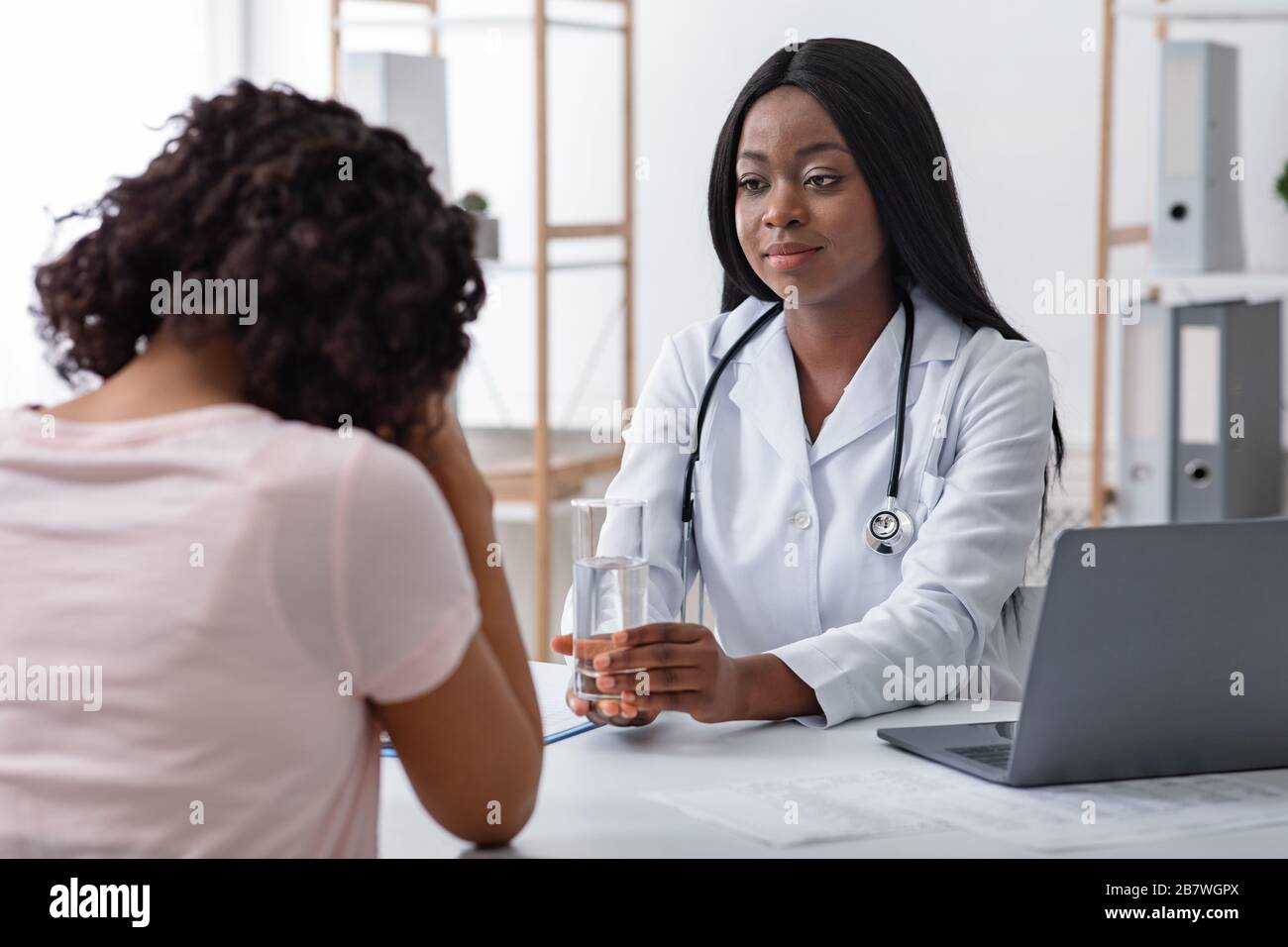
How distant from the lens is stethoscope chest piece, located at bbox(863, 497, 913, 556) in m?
1.71

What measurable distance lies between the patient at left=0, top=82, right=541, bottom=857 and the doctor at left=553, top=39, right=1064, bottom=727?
30.3 inches

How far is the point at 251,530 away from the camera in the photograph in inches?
33.2

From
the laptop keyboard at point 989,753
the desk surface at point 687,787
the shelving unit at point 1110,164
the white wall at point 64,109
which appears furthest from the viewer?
the white wall at point 64,109

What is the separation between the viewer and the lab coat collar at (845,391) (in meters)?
1.81

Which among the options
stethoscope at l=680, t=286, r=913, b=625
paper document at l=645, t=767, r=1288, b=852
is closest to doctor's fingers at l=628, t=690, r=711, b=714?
paper document at l=645, t=767, r=1288, b=852

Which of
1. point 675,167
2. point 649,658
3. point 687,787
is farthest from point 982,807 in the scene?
point 675,167

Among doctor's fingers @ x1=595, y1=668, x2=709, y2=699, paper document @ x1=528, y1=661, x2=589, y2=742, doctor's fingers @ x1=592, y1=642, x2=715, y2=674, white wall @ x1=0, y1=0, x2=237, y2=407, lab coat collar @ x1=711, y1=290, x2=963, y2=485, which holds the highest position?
white wall @ x1=0, y1=0, x2=237, y2=407

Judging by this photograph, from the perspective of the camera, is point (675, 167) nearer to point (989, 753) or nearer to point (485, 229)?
point (485, 229)

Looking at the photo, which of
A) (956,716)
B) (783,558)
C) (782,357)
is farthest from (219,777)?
(782,357)

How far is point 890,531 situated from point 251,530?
1.00 metres

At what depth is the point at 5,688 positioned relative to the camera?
3.01 feet

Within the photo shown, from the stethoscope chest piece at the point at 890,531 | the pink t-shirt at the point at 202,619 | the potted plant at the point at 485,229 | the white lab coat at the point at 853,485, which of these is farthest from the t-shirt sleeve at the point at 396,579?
the potted plant at the point at 485,229

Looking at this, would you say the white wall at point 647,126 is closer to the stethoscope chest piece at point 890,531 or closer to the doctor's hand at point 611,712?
the stethoscope chest piece at point 890,531

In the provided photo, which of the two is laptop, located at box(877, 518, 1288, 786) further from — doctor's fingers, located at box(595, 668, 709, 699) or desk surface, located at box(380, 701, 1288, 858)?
doctor's fingers, located at box(595, 668, 709, 699)
